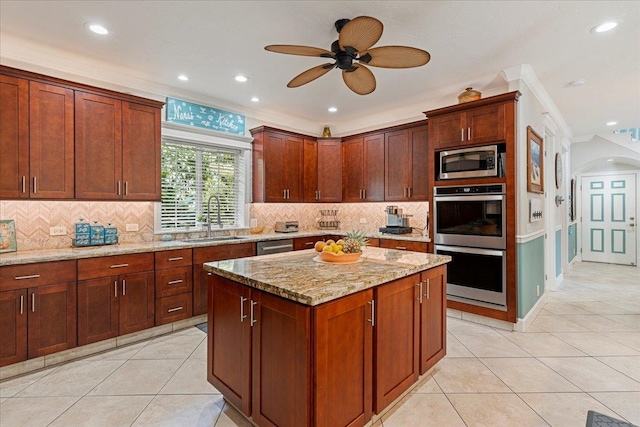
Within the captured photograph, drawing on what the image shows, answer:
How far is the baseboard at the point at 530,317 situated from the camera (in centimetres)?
348

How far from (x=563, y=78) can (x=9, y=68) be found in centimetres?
571

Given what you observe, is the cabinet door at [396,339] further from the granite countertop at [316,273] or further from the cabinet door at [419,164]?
the cabinet door at [419,164]

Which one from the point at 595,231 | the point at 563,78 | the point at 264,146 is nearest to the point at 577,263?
the point at 595,231

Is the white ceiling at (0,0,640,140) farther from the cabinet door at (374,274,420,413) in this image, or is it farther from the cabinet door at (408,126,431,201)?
the cabinet door at (374,274,420,413)

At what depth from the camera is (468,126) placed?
3.73 m

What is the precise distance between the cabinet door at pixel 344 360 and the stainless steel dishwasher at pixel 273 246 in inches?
104

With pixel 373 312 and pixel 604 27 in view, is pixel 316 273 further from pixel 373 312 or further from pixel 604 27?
pixel 604 27

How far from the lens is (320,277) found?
6.26 feet

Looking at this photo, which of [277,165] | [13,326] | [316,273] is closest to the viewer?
[316,273]

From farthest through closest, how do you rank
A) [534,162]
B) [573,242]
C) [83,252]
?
[573,242], [534,162], [83,252]

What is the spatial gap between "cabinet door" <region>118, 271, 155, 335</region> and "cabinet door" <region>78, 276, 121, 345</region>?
0.20 feet

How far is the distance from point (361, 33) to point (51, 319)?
11.1 feet

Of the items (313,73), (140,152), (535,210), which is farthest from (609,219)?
(140,152)

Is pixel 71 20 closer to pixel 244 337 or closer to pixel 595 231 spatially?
pixel 244 337
